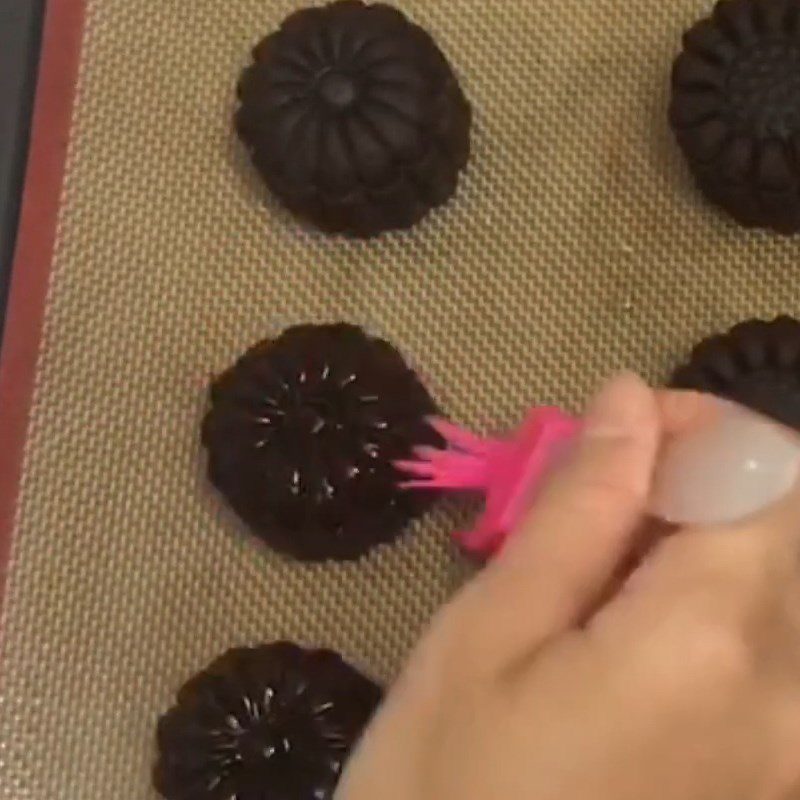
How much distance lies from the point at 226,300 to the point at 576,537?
1.25 ft

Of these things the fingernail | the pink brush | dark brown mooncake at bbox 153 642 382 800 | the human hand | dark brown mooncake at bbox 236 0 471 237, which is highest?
dark brown mooncake at bbox 236 0 471 237

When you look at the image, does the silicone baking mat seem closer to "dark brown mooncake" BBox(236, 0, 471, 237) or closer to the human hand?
"dark brown mooncake" BBox(236, 0, 471, 237)

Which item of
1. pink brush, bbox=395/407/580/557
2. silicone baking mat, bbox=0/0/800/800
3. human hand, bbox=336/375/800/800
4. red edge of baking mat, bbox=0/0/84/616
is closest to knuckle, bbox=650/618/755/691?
human hand, bbox=336/375/800/800

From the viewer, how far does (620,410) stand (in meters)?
0.52

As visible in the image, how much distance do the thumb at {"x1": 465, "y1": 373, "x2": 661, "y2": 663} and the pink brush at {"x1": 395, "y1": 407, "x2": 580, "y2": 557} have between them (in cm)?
16

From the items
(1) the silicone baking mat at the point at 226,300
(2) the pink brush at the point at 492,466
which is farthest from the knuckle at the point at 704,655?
(1) the silicone baking mat at the point at 226,300

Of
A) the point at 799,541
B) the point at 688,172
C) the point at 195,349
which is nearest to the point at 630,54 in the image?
the point at 688,172

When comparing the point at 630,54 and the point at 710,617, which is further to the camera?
the point at 630,54

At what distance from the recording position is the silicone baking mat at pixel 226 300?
0.80 m

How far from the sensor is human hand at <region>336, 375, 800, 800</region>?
44 centimetres

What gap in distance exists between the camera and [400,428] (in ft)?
2.52

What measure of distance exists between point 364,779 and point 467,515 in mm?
329

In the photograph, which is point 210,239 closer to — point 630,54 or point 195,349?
point 195,349

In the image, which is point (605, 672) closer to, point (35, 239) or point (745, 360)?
point (745, 360)
